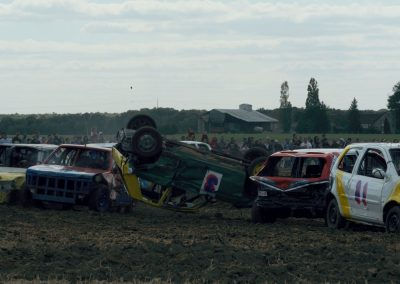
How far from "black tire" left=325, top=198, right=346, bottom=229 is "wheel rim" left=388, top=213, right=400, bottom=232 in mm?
1646

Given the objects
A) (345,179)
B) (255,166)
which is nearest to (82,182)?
(255,166)

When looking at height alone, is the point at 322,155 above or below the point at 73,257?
above

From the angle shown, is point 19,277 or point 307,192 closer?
point 19,277

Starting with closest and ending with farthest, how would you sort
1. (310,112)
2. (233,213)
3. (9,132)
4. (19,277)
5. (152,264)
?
(19,277) → (152,264) → (233,213) → (9,132) → (310,112)

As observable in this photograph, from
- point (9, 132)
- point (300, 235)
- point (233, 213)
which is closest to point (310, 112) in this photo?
point (9, 132)

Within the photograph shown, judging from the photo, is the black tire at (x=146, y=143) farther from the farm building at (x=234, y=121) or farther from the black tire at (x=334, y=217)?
the farm building at (x=234, y=121)

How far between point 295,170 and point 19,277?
29.9 feet

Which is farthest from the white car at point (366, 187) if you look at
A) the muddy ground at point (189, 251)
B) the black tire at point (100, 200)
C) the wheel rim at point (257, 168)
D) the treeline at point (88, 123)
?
the treeline at point (88, 123)

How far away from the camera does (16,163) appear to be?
86.7 ft

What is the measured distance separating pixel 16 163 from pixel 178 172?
20.2 feet

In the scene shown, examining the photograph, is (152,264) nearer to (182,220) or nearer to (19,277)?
(19,277)

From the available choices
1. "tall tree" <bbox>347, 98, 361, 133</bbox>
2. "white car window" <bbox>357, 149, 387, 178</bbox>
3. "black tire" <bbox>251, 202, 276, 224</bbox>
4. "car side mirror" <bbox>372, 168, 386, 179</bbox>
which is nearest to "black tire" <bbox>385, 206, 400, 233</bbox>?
"car side mirror" <bbox>372, 168, 386, 179</bbox>

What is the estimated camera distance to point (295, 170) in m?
20.4

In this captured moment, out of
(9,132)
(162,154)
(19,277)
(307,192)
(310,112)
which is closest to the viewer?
(19,277)
